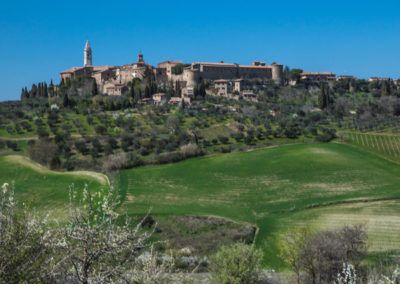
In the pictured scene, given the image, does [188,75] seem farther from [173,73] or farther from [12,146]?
[12,146]

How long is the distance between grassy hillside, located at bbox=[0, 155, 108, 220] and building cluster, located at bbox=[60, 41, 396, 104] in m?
Result: 58.0

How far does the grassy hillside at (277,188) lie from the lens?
32.8 m

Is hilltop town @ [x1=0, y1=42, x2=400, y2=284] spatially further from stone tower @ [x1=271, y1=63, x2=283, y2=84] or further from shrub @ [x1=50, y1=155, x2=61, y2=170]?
stone tower @ [x1=271, y1=63, x2=283, y2=84]

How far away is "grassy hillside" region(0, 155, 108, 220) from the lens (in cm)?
3984

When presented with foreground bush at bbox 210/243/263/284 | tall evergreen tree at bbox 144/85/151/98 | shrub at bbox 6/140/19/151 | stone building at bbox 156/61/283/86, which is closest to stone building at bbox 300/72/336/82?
stone building at bbox 156/61/283/86

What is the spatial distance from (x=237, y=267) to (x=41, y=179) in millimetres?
33992

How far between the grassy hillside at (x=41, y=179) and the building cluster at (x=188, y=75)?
190ft

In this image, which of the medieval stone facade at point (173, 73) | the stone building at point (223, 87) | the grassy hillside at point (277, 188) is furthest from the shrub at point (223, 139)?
the stone building at point (223, 87)

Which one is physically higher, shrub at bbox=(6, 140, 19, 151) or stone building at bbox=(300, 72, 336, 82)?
stone building at bbox=(300, 72, 336, 82)

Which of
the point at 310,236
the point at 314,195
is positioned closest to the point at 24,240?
the point at 310,236

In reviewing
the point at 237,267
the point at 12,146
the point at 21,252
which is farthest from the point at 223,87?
the point at 21,252

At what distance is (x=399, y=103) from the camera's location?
9494 cm

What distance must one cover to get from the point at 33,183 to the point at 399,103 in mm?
82833

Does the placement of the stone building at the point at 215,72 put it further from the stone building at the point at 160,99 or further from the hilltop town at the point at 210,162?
the stone building at the point at 160,99
